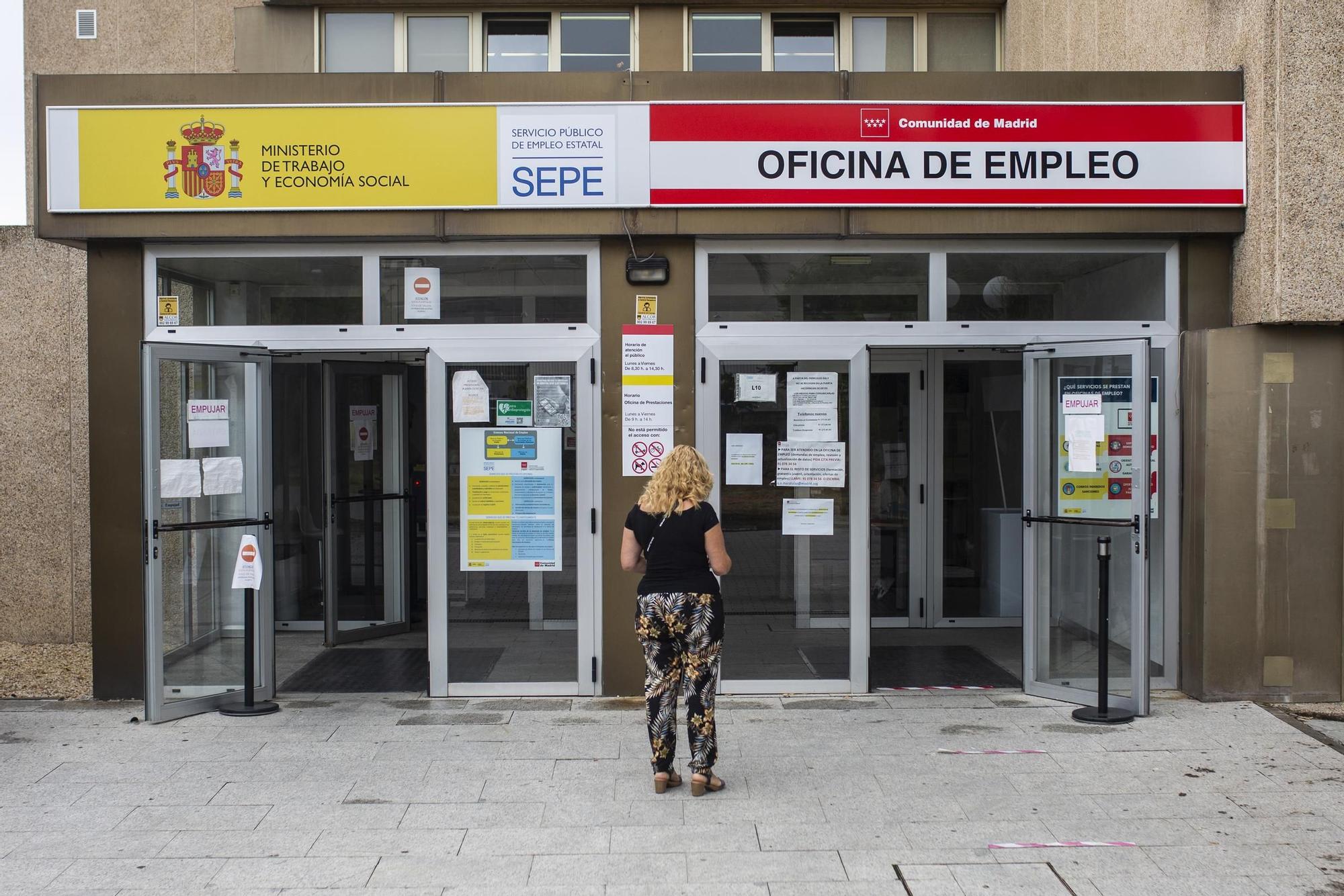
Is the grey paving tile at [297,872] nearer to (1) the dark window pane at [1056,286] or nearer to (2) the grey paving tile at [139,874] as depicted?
(2) the grey paving tile at [139,874]

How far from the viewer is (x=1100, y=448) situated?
720 centimetres

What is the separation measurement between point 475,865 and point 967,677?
4.48 metres

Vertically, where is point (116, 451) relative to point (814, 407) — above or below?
below

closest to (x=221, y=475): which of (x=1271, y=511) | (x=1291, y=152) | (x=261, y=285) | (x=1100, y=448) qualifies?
(x=261, y=285)

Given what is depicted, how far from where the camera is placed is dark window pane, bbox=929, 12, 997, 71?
33.6ft

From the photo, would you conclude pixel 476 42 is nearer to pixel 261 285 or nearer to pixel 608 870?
pixel 261 285

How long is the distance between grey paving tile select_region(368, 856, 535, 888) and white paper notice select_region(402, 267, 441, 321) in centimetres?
377

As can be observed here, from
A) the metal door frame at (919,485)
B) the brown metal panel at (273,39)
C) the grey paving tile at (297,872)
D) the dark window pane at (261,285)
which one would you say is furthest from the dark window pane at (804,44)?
the grey paving tile at (297,872)

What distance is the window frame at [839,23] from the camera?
33.1 feet

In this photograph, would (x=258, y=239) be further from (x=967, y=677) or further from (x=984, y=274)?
(x=967, y=677)

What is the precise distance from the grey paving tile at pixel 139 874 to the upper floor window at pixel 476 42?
7.37m

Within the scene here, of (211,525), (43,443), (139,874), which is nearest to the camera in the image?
(139,874)

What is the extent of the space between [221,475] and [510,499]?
1875 mm

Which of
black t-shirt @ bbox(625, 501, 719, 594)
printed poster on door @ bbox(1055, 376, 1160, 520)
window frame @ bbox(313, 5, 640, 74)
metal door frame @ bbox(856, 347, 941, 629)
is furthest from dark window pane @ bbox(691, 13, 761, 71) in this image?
black t-shirt @ bbox(625, 501, 719, 594)
